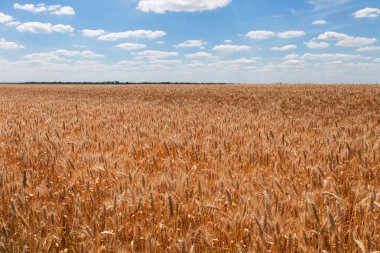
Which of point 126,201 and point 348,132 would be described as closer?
point 126,201

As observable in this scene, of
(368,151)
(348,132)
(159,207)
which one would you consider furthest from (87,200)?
(348,132)

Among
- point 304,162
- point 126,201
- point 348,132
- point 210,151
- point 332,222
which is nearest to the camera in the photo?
point 332,222

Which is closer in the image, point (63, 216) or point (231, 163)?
point (63, 216)

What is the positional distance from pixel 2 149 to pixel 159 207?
348 cm

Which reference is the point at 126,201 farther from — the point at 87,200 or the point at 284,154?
the point at 284,154

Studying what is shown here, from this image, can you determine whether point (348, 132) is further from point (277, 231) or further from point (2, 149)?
point (2, 149)

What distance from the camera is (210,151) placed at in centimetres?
486

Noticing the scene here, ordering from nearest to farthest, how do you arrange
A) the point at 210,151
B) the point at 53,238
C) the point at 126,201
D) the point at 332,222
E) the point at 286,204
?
1. the point at 332,222
2. the point at 53,238
3. the point at 286,204
4. the point at 126,201
5. the point at 210,151

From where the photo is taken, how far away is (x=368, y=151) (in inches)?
165

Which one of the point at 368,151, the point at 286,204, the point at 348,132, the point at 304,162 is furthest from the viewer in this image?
the point at 348,132

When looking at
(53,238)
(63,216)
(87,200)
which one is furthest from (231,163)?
(53,238)

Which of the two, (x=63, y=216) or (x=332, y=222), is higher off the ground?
(x=332, y=222)

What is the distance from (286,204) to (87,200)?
1.63 metres

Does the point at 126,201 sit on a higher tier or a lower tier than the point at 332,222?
lower
